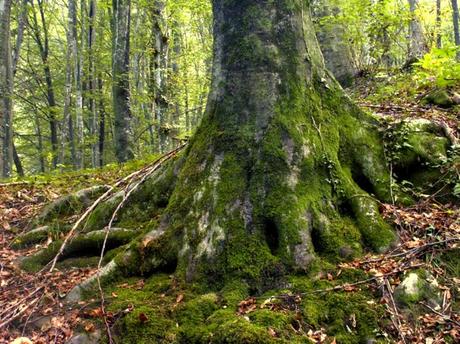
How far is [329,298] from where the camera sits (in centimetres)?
339

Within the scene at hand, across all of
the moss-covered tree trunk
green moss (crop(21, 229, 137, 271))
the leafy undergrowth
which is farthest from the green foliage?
the leafy undergrowth

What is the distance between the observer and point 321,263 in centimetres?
375

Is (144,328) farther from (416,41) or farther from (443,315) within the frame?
(416,41)

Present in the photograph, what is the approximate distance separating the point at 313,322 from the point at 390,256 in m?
1.15

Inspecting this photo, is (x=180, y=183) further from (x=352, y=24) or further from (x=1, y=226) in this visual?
(x=352, y=24)

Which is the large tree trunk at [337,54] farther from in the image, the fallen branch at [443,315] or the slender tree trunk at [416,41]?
the fallen branch at [443,315]

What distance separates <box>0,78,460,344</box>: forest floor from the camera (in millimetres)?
3152

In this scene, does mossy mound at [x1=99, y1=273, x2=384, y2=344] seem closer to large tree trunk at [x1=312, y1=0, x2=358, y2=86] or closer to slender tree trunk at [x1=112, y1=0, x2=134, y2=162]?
slender tree trunk at [x1=112, y1=0, x2=134, y2=162]

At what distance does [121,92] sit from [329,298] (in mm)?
8528

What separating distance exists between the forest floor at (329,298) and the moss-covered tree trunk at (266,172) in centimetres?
25

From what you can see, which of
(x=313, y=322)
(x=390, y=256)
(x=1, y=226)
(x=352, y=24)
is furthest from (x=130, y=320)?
(x=352, y=24)

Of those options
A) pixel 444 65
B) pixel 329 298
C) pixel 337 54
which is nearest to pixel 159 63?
pixel 337 54

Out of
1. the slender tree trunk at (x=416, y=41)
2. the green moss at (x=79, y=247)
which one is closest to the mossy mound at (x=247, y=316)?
the green moss at (x=79, y=247)

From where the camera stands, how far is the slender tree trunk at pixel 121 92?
10.4 m
